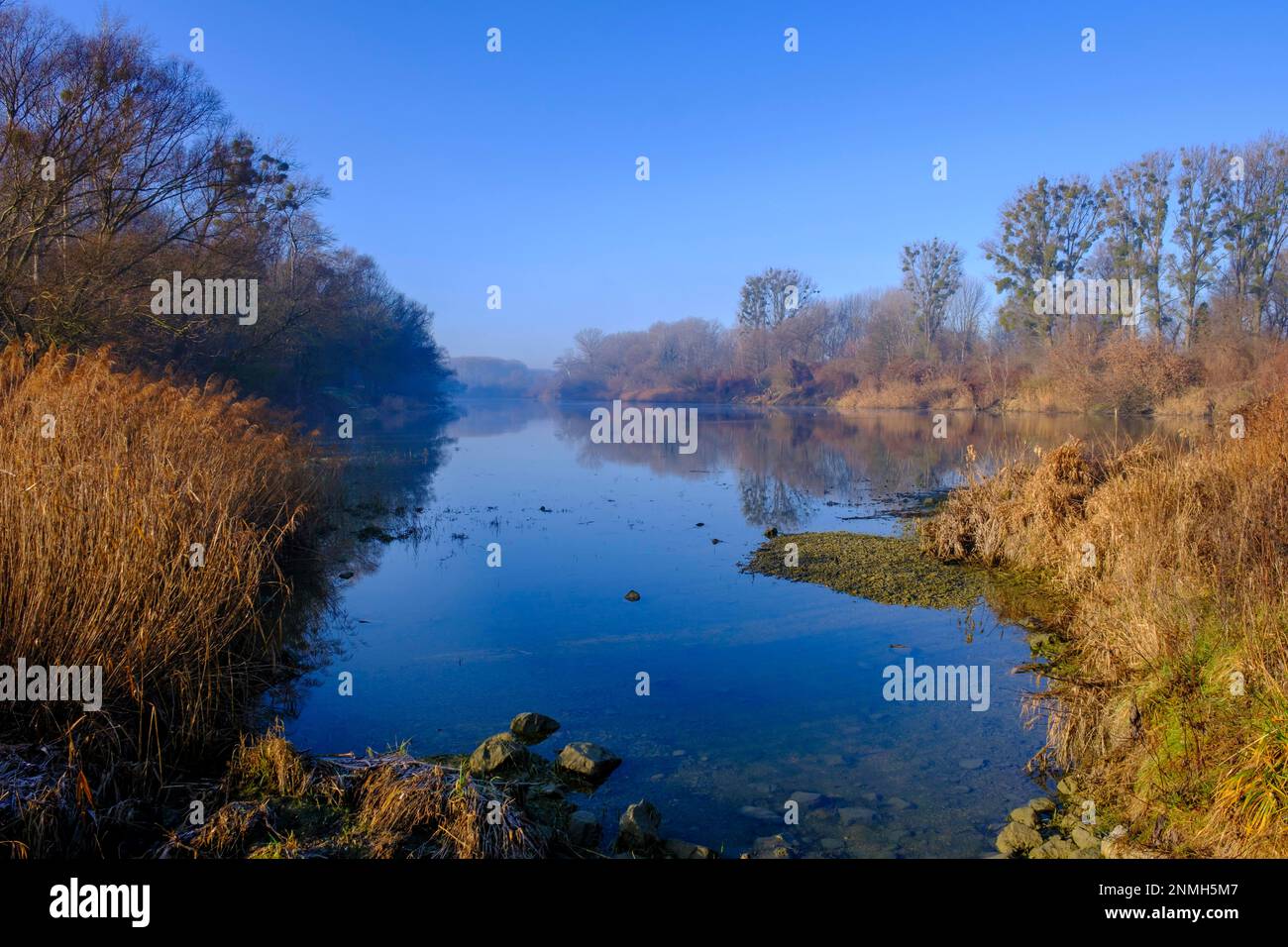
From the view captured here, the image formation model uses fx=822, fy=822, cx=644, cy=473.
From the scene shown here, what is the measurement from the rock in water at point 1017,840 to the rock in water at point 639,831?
5.89 feet

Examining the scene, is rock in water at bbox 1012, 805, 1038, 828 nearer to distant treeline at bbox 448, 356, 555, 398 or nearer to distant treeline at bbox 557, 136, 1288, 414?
distant treeline at bbox 557, 136, 1288, 414

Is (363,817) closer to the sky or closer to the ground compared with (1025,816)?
closer to the sky

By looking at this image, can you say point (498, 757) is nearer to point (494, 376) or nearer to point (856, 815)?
point (856, 815)

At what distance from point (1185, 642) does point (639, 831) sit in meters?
3.72

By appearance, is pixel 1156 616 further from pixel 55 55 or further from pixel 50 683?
pixel 55 55

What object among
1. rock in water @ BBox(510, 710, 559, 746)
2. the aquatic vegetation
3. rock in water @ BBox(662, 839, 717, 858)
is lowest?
rock in water @ BBox(662, 839, 717, 858)

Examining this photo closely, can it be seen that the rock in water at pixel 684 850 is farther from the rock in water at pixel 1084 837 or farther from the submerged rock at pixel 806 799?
the rock in water at pixel 1084 837

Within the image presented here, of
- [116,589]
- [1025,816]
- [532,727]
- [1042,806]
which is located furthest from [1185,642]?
[116,589]

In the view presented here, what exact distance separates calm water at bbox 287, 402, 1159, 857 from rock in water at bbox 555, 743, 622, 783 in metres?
0.09

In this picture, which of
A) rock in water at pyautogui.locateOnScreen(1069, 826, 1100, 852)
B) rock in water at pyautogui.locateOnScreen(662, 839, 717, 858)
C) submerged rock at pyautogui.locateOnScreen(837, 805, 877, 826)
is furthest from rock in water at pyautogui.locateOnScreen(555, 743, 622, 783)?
rock in water at pyautogui.locateOnScreen(1069, 826, 1100, 852)

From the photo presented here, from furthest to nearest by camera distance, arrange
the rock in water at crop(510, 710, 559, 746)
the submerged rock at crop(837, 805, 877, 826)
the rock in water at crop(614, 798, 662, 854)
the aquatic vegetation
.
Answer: the aquatic vegetation < the rock in water at crop(510, 710, 559, 746) < the submerged rock at crop(837, 805, 877, 826) < the rock in water at crop(614, 798, 662, 854)

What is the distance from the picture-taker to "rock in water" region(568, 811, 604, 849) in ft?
Answer: 14.1

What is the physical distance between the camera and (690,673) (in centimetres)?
726

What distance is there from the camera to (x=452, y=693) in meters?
6.82
